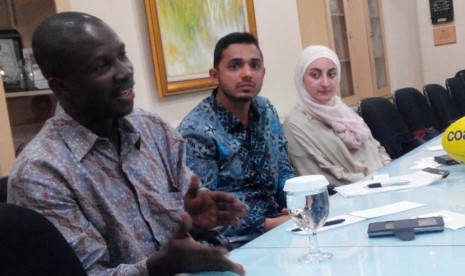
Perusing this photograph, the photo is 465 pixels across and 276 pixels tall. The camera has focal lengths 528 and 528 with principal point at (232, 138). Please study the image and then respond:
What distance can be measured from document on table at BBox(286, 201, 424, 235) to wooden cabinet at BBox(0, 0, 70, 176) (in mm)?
1065

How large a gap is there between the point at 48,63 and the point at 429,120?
3060mm

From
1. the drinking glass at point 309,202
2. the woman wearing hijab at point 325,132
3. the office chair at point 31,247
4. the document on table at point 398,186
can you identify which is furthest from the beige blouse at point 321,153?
the office chair at point 31,247

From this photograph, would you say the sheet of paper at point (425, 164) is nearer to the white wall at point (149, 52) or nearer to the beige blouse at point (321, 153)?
the beige blouse at point (321, 153)

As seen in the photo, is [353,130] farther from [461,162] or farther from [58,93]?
[58,93]

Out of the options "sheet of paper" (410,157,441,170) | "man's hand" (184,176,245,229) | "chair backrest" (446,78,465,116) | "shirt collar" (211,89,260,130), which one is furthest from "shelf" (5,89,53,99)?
"chair backrest" (446,78,465,116)

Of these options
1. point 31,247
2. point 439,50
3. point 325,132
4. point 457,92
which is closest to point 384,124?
point 325,132

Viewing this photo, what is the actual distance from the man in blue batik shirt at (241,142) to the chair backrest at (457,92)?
2707 mm

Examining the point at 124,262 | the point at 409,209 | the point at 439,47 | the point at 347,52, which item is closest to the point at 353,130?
the point at 409,209

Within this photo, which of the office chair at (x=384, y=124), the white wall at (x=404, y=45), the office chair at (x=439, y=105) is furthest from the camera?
the white wall at (x=404, y=45)

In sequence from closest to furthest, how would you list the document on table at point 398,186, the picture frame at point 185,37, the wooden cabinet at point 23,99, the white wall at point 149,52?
the document on table at point 398,186, the wooden cabinet at point 23,99, the white wall at point 149,52, the picture frame at point 185,37

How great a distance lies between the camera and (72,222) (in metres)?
1.15

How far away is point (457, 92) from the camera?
4.46 meters

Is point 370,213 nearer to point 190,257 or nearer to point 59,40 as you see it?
point 190,257

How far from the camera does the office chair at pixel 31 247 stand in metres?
0.94
